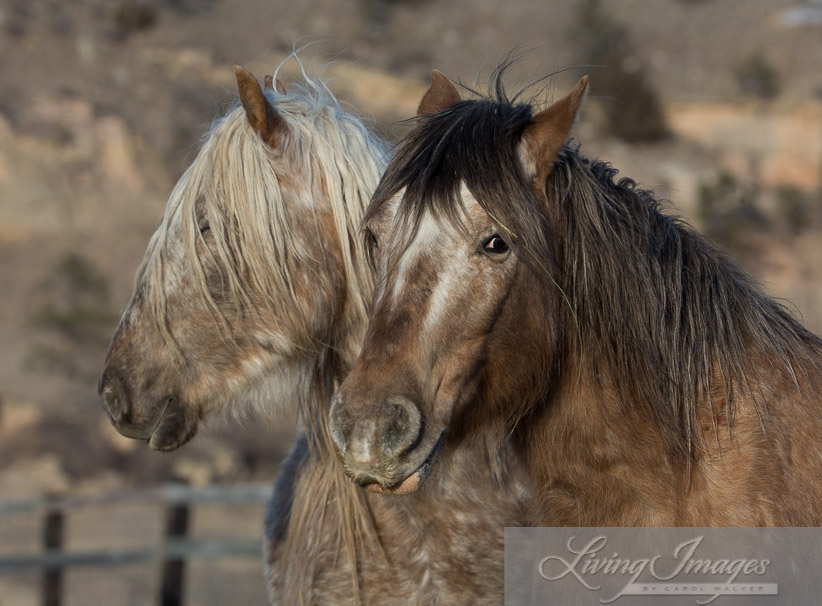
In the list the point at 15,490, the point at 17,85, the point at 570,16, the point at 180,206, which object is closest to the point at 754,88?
the point at 570,16

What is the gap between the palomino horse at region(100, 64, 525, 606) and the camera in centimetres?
304

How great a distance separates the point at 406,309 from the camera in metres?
2.22

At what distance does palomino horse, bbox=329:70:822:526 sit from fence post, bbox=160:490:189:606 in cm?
594

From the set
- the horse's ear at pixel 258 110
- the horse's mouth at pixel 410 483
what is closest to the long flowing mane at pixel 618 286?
the horse's mouth at pixel 410 483

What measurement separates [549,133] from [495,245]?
1.22ft

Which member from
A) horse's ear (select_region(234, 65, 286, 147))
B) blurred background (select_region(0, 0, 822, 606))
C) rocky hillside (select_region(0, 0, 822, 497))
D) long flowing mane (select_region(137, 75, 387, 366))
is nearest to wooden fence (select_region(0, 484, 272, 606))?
blurred background (select_region(0, 0, 822, 606))

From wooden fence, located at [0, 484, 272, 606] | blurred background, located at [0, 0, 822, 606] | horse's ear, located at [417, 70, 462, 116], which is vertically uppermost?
blurred background, located at [0, 0, 822, 606]

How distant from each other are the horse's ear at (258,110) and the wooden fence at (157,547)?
5.03 meters

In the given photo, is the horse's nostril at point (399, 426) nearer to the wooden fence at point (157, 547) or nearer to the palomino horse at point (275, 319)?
the palomino horse at point (275, 319)

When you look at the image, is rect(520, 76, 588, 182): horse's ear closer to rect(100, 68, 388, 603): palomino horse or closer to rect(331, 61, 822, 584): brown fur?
rect(331, 61, 822, 584): brown fur

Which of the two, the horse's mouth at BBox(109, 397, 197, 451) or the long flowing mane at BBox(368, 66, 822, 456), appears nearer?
the long flowing mane at BBox(368, 66, 822, 456)

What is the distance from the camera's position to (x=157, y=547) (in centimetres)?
787

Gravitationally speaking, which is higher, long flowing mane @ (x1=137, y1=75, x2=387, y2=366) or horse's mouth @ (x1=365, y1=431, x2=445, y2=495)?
long flowing mane @ (x1=137, y1=75, x2=387, y2=366)

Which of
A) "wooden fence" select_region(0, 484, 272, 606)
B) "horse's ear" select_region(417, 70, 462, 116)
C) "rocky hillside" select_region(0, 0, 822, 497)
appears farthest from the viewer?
"rocky hillside" select_region(0, 0, 822, 497)
